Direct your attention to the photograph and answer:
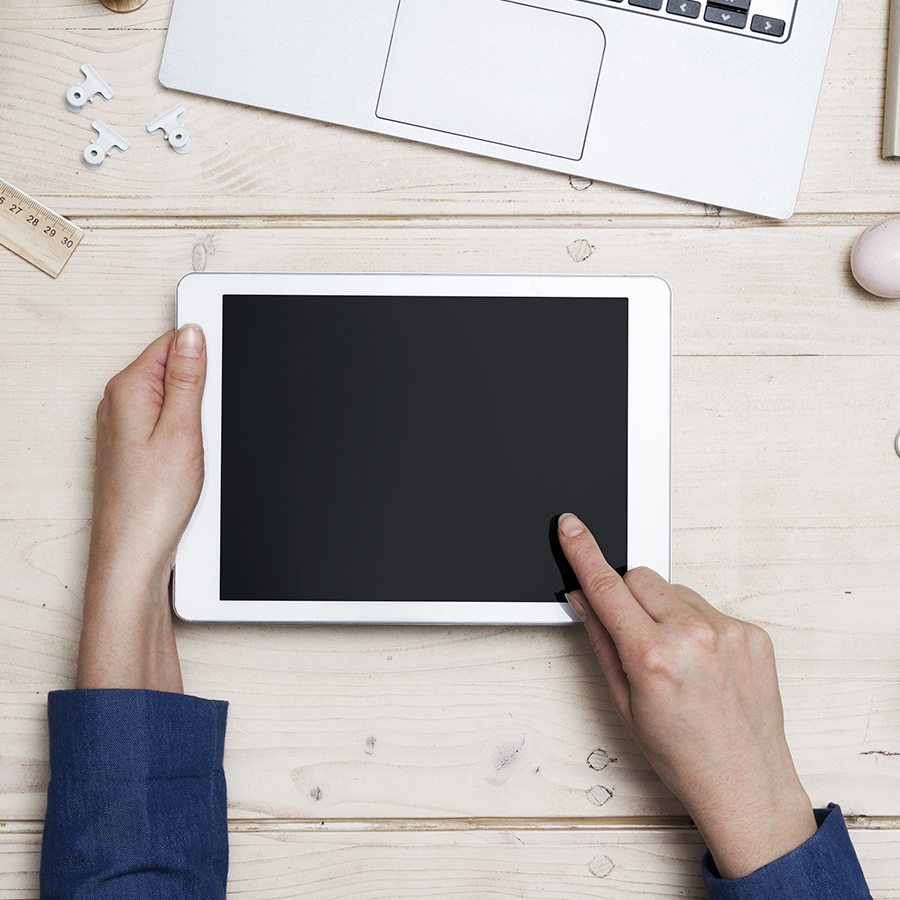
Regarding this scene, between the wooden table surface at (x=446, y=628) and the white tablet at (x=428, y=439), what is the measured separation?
51 mm

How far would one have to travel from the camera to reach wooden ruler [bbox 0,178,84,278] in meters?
0.80

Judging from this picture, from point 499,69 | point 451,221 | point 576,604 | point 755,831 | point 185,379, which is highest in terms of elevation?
point 499,69

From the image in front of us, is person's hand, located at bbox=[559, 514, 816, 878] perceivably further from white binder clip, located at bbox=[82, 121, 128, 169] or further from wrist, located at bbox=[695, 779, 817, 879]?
white binder clip, located at bbox=[82, 121, 128, 169]

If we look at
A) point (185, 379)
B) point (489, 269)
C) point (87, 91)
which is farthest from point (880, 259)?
point (87, 91)

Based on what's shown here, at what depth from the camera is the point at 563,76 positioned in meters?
0.76

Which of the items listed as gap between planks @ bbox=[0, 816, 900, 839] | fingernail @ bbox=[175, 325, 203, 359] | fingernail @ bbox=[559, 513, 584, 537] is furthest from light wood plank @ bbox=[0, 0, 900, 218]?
gap between planks @ bbox=[0, 816, 900, 839]

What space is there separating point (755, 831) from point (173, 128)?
0.72 meters

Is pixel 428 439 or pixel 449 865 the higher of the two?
pixel 428 439

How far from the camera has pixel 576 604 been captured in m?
0.75

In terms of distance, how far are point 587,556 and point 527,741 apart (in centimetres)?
17

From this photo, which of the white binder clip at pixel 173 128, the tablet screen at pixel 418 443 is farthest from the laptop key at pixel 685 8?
the white binder clip at pixel 173 128

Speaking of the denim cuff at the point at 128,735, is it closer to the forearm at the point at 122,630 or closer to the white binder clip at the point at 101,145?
the forearm at the point at 122,630

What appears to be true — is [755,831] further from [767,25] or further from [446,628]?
[767,25]

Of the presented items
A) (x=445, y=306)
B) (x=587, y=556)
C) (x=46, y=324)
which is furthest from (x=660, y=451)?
(x=46, y=324)
